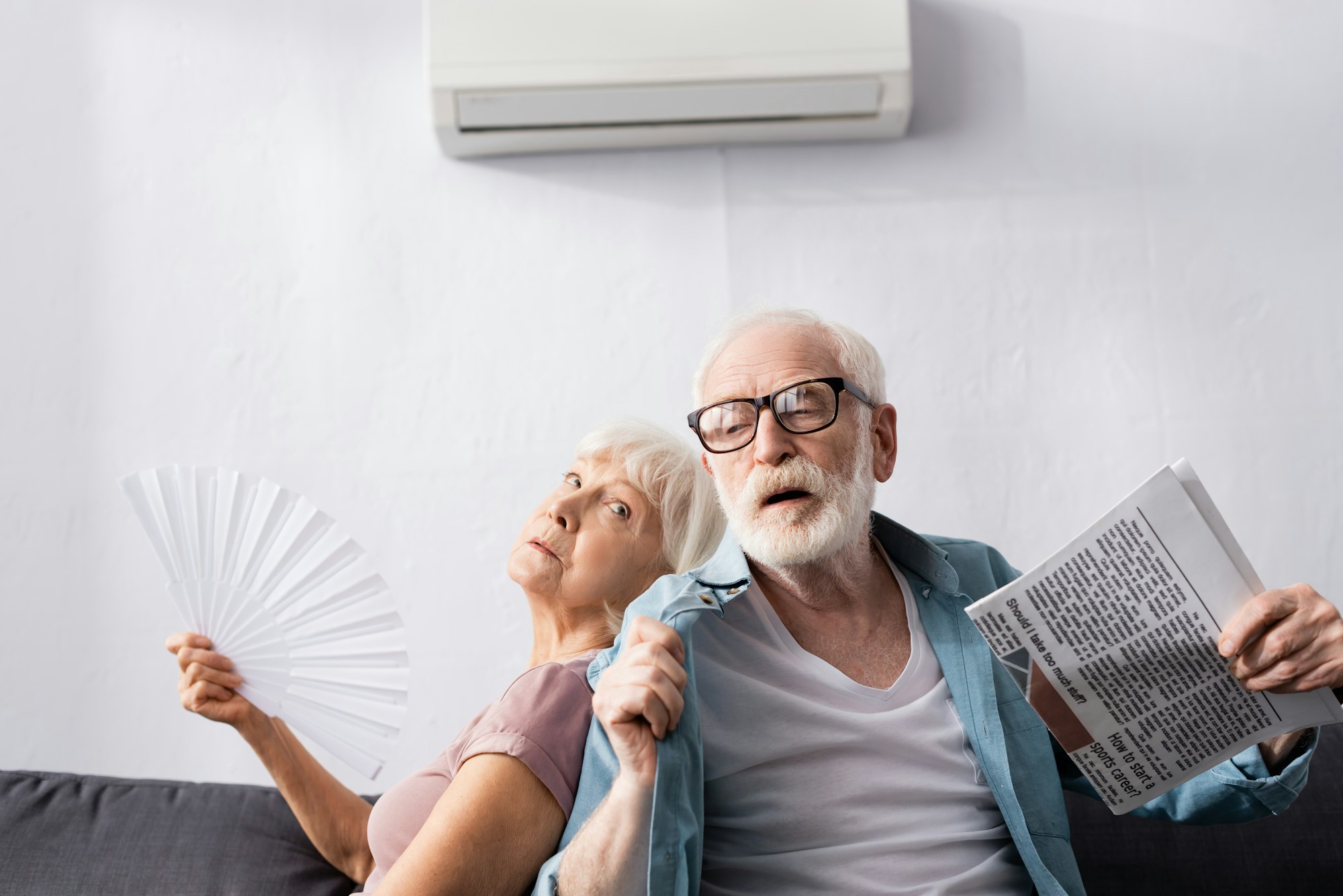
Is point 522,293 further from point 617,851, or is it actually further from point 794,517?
point 617,851

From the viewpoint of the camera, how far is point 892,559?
5.06ft

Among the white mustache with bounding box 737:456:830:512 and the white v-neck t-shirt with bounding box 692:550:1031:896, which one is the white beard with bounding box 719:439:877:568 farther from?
the white v-neck t-shirt with bounding box 692:550:1031:896

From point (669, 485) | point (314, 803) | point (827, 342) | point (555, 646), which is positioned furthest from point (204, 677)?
point (827, 342)

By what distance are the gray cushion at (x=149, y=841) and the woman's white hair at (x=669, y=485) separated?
62 cm

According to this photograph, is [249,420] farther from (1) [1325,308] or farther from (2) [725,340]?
(1) [1325,308]

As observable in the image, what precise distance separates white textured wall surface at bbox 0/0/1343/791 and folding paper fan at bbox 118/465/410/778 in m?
0.64

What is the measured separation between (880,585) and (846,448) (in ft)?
0.75

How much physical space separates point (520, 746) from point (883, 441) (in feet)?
2.31

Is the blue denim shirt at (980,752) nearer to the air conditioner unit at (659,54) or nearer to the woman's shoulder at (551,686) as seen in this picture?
the woman's shoulder at (551,686)

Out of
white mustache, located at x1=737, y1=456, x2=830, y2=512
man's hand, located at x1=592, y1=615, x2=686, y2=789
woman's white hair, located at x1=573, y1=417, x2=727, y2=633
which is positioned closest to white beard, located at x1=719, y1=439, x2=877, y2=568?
white mustache, located at x1=737, y1=456, x2=830, y2=512

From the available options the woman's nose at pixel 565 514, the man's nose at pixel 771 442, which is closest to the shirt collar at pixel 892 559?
the man's nose at pixel 771 442

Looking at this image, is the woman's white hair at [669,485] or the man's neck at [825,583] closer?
the man's neck at [825,583]

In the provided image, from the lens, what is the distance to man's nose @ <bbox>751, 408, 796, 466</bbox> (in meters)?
1.35

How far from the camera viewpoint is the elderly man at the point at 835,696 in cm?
113
